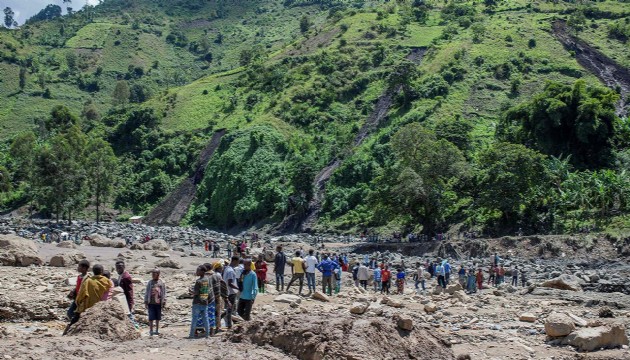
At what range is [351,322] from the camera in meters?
11.7

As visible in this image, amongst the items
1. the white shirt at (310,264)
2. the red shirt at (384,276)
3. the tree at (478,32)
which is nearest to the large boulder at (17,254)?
the white shirt at (310,264)

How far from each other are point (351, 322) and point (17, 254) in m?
17.8

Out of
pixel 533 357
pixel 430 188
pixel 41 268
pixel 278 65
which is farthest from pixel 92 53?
pixel 533 357

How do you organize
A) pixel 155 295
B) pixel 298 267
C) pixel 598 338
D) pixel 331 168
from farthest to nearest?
pixel 331 168
pixel 298 267
pixel 598 338
pixel 155 295

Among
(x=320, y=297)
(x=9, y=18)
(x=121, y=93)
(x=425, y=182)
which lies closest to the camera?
(x=320, y=297)

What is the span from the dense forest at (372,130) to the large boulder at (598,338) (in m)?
29.1

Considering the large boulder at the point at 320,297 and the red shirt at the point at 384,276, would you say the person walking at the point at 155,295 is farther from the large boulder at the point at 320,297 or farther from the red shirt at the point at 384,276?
the red shirt at the point at 384,276

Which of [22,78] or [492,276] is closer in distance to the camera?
[492,276]

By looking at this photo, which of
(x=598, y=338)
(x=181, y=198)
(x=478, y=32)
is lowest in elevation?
(x=181, y=198)

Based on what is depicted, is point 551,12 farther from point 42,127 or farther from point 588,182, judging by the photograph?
point 42,127

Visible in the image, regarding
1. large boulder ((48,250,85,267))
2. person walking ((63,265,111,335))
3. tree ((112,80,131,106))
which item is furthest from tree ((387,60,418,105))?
person walking ((63,265,111,335))

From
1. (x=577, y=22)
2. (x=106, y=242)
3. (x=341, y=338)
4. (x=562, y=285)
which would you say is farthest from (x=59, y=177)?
(x=577, y=22)

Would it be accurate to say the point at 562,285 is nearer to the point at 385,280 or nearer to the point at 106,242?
the point at 385,280

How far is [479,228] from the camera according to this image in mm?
50375
